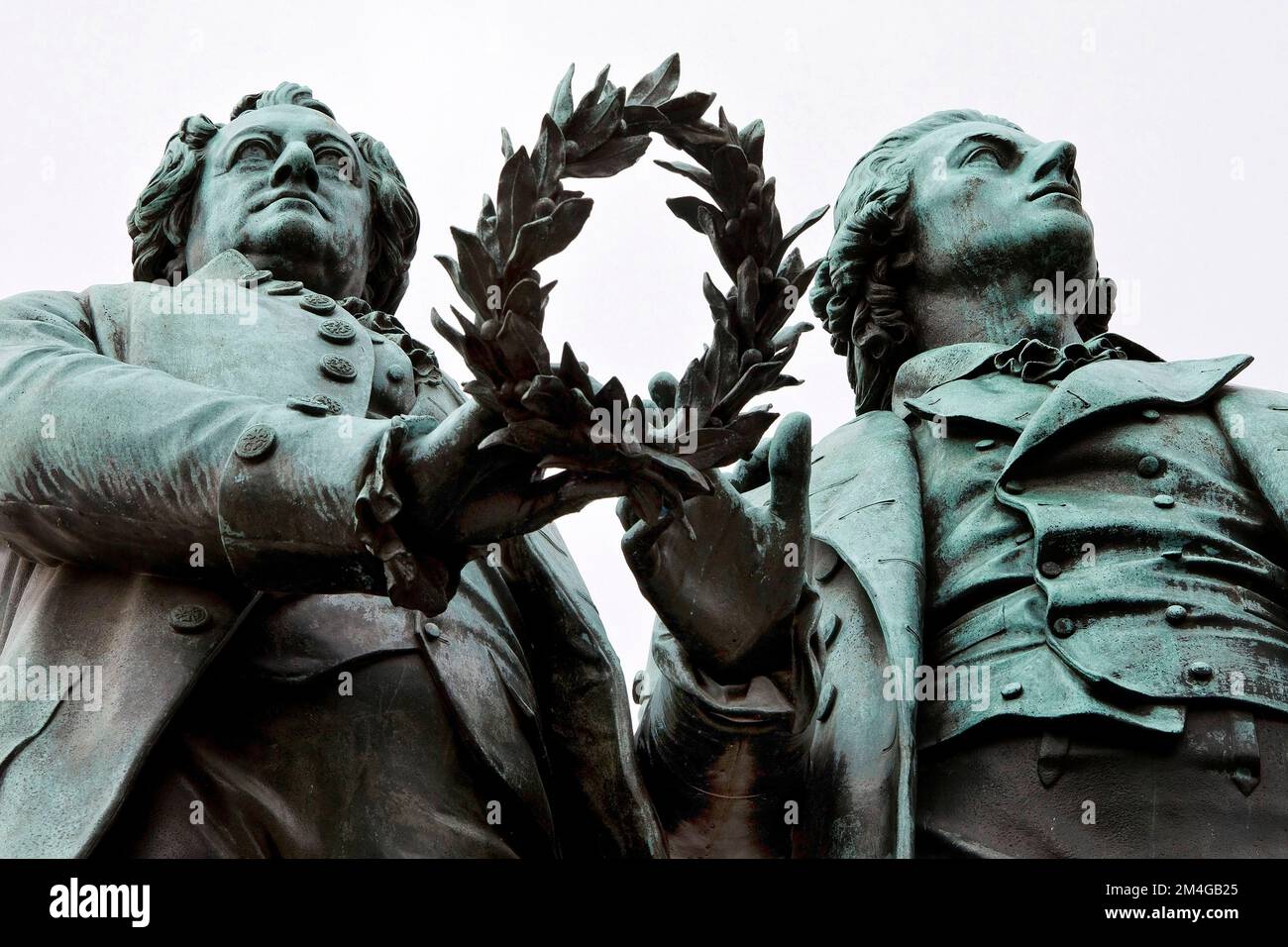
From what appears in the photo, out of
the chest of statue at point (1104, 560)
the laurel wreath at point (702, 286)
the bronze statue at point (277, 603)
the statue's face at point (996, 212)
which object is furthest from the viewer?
the statue's face at point (996, 212)

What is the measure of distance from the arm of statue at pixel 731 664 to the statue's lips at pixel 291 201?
2113 mm

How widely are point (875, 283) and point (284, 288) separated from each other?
3.51m

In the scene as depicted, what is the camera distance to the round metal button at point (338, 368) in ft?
30.4

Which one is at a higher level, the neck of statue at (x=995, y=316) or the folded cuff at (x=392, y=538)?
the neck of statue at (x=995, y=316)

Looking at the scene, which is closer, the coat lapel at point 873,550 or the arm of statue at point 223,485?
the arm of statue at point 223,485

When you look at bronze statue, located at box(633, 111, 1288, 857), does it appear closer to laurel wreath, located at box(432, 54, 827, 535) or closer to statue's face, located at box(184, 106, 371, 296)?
laurel wreath, located at box(432, 54, 827, 535)

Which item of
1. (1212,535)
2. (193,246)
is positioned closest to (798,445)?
(1212,535)

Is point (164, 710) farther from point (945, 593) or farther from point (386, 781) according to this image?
point (945, 593)

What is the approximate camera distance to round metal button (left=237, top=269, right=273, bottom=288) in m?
9.80

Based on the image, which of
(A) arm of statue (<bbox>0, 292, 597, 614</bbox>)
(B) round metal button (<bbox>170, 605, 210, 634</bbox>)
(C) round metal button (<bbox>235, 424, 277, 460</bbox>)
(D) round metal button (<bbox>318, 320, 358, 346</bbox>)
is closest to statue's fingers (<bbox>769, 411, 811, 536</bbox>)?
(A) arm of statue (<bbox>0, 292, 597, 614</bbox>)

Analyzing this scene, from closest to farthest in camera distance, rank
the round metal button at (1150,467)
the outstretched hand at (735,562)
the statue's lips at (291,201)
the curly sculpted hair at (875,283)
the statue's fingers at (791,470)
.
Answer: the outstretched hand at (735,562) < the statue's fingers at (791,470) < the statue's lips at (291,201) < the round metal button at (1150,467) < the curly sculpted hair at (875,283)

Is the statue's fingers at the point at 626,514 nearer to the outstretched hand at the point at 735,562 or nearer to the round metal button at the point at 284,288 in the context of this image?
the outstretched hand at the point at 735,562

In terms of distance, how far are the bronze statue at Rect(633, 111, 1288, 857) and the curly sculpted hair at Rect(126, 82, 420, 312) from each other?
1580mm

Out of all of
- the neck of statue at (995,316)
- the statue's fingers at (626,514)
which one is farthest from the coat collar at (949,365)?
the statue's fingers at (626,514)
